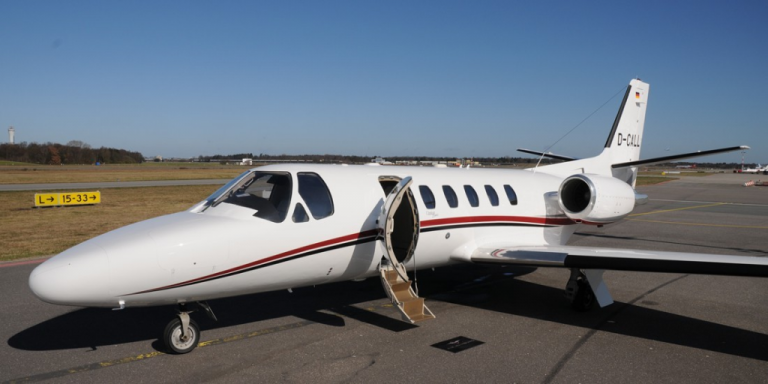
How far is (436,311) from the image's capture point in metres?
9.10

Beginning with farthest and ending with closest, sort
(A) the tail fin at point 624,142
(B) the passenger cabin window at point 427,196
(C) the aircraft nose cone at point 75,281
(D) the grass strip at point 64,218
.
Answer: (D) the grass strip at point 64,218, (A) the tail fin at point 624,142, (B) the passenger cabin window at point 427,196, (C) the aircraft nose cone at point 75,281

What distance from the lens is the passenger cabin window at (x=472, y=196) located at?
9882mm

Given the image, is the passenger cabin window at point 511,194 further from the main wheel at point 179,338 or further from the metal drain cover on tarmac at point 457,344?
the main wheel at point 179,338

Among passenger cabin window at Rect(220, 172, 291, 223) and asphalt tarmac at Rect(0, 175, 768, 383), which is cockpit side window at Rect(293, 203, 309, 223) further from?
asphalt tarmac at Rect(0, 175, 768, 383)

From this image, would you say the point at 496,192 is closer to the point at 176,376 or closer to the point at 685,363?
the point at 685,363

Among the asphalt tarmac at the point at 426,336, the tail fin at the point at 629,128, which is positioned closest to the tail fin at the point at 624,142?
the tail fin at the point at 629,128

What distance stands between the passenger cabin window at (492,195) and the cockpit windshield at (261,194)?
164 inches

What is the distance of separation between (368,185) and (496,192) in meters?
3.11

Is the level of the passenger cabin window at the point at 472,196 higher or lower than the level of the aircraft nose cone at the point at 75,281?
higher

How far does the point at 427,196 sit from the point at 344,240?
1.98 meters

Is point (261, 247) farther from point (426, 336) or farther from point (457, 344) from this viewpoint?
point (457, 344)

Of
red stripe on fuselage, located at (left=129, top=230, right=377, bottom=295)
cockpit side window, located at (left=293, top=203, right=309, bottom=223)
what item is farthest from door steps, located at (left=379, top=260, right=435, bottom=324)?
cockpit side window, located at (left=293, top=203, right=309, bottom=223)

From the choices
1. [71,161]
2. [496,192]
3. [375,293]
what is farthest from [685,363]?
[71,161]

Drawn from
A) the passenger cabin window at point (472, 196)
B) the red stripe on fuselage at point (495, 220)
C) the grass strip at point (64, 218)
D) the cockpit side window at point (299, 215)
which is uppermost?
the passenger cabin window at point (472, 196)
